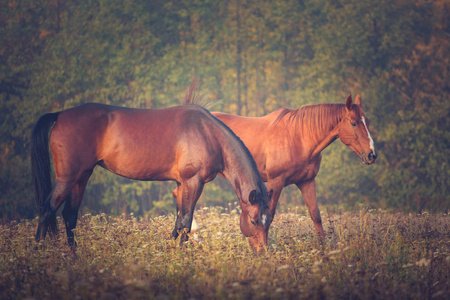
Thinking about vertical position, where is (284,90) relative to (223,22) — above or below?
below

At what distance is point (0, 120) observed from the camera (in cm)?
1239

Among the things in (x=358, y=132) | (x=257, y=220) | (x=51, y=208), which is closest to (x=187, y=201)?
(x=257, y=220)

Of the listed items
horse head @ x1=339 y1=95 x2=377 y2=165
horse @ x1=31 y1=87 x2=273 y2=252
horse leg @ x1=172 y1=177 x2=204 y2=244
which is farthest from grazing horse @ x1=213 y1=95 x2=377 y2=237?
horse leg @ x1=172 y1=177 x2=204 y2=244

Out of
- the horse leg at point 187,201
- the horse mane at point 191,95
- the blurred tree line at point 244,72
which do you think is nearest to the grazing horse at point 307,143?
the horse leg at point 187,201

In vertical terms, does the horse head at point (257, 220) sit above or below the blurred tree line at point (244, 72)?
below

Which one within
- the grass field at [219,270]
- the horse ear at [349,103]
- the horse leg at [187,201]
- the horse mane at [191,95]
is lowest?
the grass field at [219,270]

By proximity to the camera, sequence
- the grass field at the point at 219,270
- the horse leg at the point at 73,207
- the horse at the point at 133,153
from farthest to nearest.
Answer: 1. the horse leg at the point at 73,207
2. the horse at the point at 133,153
3. the grass field at the point at 219,270

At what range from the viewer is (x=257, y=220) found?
6719mm

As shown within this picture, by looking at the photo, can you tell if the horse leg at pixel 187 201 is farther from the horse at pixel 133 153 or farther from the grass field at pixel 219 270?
the grass field at pixel 219 270

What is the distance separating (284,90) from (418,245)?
8084mm

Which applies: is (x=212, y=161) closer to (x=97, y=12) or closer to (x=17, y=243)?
(x=17, y=243)

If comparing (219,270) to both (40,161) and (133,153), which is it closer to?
(133,153)

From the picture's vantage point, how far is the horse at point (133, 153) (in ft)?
24.0

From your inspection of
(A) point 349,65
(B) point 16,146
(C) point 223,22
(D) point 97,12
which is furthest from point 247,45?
(B) point 16,146
